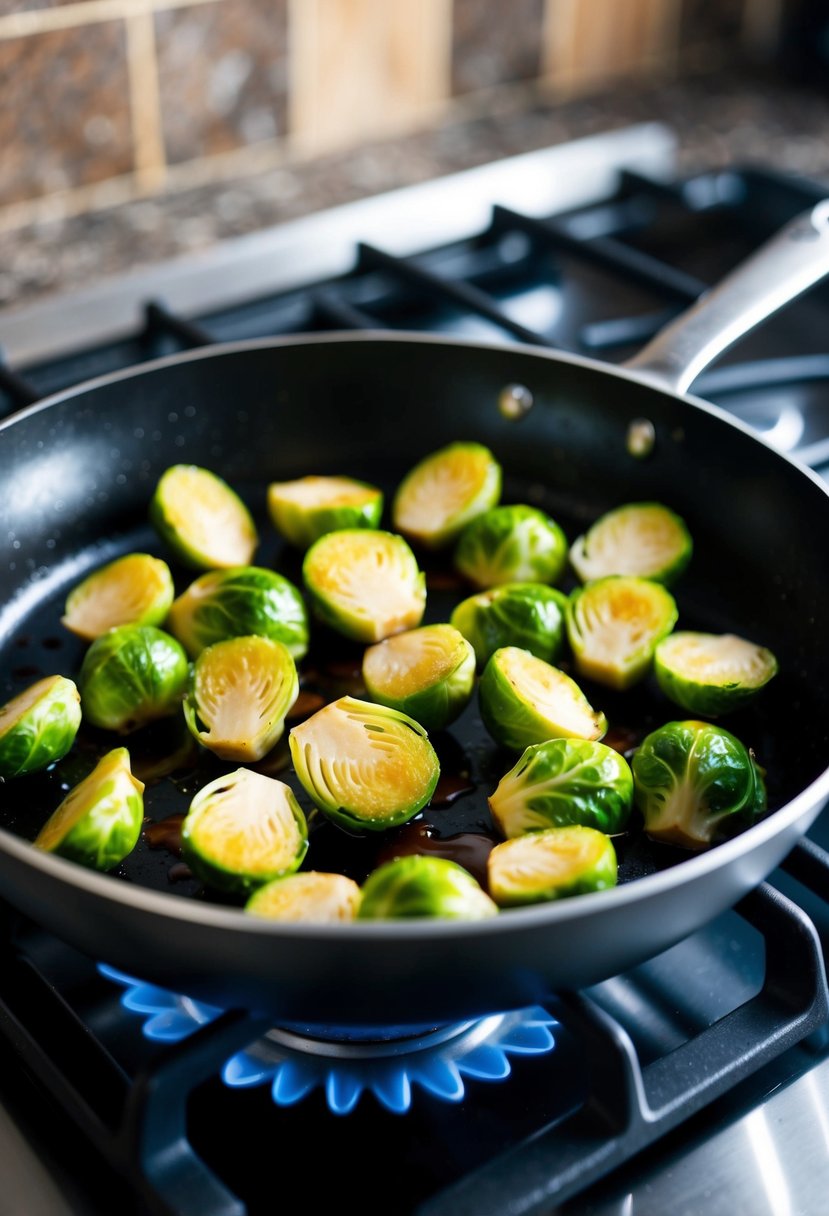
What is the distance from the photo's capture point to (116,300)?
178 centimetres

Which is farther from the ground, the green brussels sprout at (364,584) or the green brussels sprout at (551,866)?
the green brussels sprout at (364,584)

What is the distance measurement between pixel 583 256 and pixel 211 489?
2.17 ft

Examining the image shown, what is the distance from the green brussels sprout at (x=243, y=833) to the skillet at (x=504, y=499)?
41mm

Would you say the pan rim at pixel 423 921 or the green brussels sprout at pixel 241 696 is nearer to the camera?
the pan rim at pixel 423 921

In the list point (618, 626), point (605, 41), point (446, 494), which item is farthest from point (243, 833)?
point (605, 41)

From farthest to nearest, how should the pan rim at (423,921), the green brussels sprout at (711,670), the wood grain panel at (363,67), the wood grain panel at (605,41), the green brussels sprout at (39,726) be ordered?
the wood grain panel at (605,41), the wood grain panel at (363,67), the green brussels sprout at (711,670), the green brussels sprout at (39,726), the pan rim at (423,921)

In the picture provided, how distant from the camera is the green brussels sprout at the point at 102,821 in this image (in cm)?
106

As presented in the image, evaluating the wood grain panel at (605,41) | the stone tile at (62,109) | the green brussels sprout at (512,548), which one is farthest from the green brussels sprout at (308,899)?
the wood grain panel at (605,41)

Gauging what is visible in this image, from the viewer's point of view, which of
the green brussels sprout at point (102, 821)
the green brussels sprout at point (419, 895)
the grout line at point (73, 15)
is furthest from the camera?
the grout line at point (73, 15)

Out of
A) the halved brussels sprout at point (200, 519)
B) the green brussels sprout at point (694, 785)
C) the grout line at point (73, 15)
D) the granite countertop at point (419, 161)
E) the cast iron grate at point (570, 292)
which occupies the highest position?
the grout line at point (73, 15)

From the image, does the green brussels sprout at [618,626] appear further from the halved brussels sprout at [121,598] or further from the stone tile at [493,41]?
the stone tile at [493,41]

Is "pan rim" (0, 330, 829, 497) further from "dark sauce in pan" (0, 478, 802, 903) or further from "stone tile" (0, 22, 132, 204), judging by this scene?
"stone tile" (0, 22, 132, 204)

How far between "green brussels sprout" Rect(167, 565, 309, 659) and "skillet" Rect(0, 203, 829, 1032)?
0.06 m

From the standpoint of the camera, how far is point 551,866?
3.39 ft
